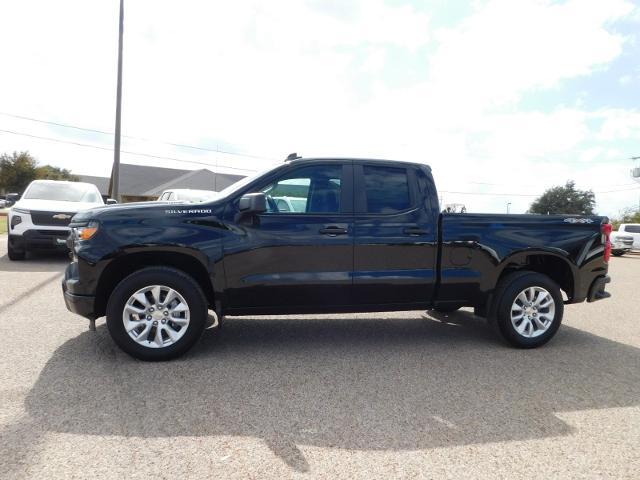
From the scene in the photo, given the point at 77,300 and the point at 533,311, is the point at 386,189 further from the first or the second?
the point at 77,300

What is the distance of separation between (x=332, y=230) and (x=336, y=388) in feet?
4.85

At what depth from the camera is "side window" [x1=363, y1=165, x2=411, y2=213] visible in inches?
186

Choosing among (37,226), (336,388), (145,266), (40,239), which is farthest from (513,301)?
(37,226)

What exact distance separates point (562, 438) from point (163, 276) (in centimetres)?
329

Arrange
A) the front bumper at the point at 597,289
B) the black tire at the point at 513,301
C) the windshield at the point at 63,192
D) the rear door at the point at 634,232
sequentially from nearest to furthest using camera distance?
the black tire at the point at 513,301, the front bumper at the point at 597,289, the windshield at the point at 63,192, the rear door at the point at 634,232

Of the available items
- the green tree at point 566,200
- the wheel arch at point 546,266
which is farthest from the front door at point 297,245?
the green tree at point 566,200

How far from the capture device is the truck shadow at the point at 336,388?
3049mm

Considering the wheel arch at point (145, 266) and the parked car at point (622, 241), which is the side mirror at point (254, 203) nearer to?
the wheel arch at point (145, 266)

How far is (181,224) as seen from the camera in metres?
4.30

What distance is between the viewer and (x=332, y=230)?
14.9 ft


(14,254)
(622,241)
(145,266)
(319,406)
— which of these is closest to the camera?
(319,406)

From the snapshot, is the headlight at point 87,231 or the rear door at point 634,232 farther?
the rear door at point 634,232

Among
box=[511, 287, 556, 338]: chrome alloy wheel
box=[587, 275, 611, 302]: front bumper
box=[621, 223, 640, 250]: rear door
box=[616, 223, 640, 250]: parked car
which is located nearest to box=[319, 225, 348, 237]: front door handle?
box=[511, 287, 556, 338]: chrome alloy wheel

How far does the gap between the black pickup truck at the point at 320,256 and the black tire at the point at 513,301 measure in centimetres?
1
